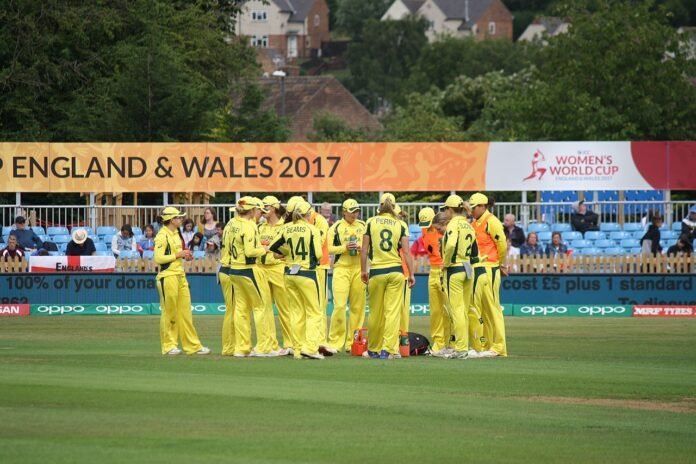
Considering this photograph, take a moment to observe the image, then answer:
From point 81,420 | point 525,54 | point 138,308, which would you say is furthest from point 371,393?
point 525,54

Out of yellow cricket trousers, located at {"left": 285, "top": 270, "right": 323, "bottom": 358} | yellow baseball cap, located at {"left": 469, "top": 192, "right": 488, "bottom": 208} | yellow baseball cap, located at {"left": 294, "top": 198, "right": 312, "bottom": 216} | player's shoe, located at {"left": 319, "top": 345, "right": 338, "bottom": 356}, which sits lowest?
player's shoe, located at {"left": 319, "top": 345, "right": 338, "bottom": 356}

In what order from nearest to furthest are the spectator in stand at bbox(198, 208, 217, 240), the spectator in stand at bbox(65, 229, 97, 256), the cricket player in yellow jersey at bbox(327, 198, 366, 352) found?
1. the cricket player in yellow jersey at bbox(327, 198, 366, 352)
2. the spectator in stand at bbox(65, 229, 97, 256)
3. the spectator in stand at bbox(198, 208, 217, 240)

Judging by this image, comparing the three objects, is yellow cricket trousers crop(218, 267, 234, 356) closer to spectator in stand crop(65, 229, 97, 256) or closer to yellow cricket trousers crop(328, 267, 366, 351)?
yellow cricket trousers crop(328, 267, 366, 351)

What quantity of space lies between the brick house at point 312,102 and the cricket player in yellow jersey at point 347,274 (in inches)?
3018

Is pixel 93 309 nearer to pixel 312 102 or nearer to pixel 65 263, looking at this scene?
pixel 65 263

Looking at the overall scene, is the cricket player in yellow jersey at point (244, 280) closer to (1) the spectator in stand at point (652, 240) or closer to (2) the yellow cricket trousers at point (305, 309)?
(2) the yellow cricket trousers at point (305, 309)

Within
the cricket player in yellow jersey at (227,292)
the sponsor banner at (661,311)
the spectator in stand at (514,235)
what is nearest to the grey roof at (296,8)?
the spectator in stand at (514,235)

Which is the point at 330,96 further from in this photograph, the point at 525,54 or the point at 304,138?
the point at 525,54

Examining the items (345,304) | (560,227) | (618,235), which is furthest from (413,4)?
(345,304)

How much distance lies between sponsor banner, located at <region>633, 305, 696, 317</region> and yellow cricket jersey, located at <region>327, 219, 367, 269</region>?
40.1 feet

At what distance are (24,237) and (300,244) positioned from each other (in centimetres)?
1500

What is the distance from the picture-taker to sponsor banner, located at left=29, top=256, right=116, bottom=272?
1232 inches

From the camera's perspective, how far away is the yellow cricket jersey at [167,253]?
792 inches

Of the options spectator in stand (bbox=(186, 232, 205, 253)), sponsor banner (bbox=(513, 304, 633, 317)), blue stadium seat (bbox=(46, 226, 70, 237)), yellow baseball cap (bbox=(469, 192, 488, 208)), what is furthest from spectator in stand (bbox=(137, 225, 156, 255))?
yellow baseball cap (bbox=(469, 192, 488, 208))
